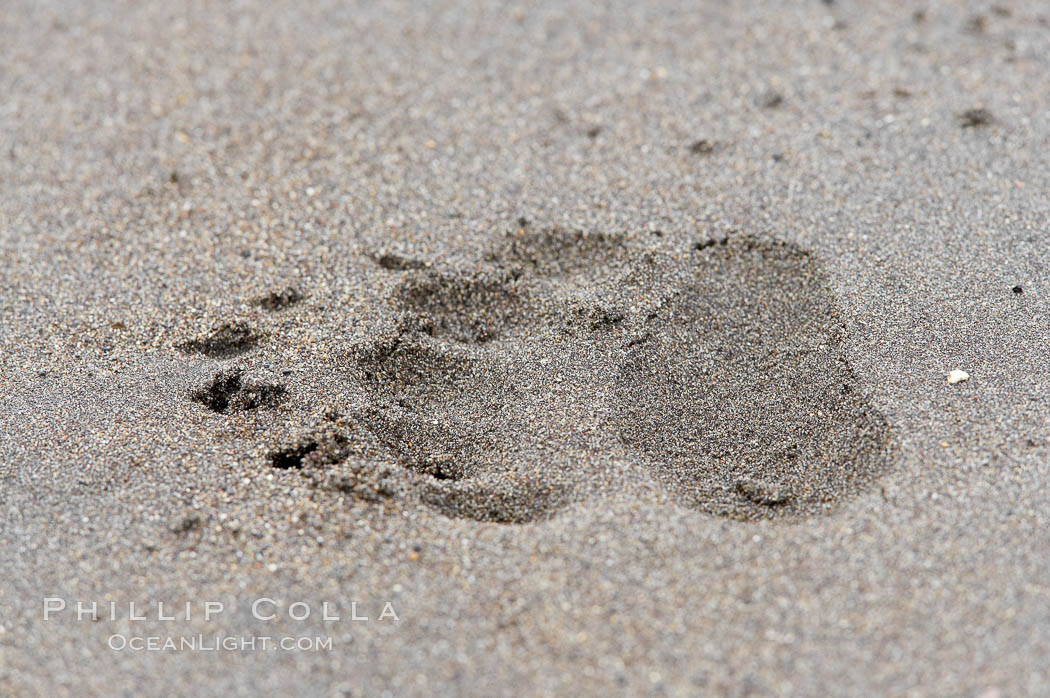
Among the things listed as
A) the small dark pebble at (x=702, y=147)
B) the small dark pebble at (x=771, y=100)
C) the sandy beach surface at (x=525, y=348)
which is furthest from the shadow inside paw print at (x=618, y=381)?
the small dark pebble at (x=771, y=100)

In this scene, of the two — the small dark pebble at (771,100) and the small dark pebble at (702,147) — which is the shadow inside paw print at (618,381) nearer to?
the small dark pebble at (702,147)

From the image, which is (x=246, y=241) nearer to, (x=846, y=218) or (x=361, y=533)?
(x=361, y=533)

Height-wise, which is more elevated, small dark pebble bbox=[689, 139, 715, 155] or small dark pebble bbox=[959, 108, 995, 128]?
small dark pebble bbox=[689, 139, 715, 155]

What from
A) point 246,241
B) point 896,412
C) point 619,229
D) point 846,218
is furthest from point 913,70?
point 246,241

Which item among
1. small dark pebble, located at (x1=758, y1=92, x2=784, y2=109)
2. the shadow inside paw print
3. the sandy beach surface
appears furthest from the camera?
small dark pebble, located at (x1=758, y1=92, x2=784, y2=109)

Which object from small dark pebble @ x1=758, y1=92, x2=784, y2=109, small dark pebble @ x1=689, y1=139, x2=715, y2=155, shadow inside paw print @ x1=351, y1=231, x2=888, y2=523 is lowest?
shadow inside paw print @ x1=351, y1=231, x2=888, y2=523

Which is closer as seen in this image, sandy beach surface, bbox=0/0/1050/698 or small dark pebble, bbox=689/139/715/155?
sandy beach surface, bbox=0/0/1050/698

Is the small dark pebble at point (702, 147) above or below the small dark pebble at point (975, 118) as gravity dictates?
above

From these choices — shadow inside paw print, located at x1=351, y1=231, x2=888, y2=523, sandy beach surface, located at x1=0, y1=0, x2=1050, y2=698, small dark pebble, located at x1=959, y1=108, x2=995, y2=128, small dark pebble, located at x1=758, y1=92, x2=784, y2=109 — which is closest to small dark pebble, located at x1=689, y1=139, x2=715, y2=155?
sandy beach surface, located at x1=0, y1=0, x2=1050, y2=698

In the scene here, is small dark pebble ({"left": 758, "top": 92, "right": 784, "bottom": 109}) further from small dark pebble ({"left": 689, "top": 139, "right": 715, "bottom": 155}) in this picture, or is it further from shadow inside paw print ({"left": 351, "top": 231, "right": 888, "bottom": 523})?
shadow inside paw print ({"left": 351, "top": 231, "right": 888, "bottom": 523})
